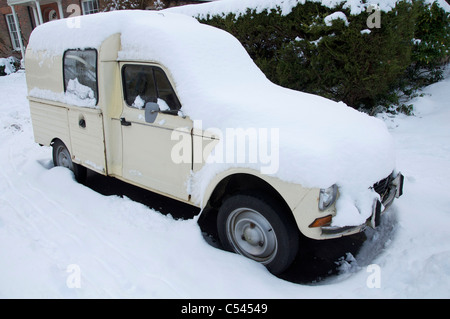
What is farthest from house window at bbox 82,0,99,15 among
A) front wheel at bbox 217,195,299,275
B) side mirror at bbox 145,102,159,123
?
front wheel at bbox 217,195,299,275

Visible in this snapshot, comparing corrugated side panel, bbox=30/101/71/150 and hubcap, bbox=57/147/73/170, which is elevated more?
corrugated side panel, bbox=30/101/71/150

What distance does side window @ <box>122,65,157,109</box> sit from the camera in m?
3.65

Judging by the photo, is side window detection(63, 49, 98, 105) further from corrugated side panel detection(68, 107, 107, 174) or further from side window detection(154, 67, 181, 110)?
side window detection(154, 67, 181, 110)

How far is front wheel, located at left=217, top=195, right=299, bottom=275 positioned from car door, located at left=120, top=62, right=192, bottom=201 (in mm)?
586

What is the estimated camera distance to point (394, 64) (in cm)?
627

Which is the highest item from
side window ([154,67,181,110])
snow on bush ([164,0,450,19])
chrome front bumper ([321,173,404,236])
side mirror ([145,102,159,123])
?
snow on bush ([164,0,450,19])

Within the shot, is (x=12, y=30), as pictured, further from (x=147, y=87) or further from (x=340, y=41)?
(x=147, y=87)

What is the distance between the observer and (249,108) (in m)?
3.15

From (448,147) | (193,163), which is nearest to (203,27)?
(193,163)

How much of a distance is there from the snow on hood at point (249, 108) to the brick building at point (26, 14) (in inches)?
448

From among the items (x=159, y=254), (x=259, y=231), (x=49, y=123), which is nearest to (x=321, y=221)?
(x=259, y=231)

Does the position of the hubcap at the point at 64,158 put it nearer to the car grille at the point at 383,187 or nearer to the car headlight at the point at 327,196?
the car headlight at the point at 327,196

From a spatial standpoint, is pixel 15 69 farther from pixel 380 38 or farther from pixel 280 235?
pixel 280 235
